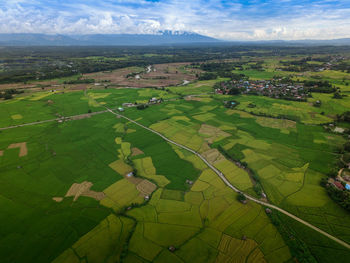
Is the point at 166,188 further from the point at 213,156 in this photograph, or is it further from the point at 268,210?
the point at 268,210

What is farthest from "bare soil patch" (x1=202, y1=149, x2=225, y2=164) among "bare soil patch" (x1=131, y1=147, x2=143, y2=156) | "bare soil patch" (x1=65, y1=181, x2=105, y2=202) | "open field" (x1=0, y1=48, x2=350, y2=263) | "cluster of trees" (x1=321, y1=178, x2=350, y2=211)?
"bare soil patch" (x1=65, y1=181, x2=105, y2=202)

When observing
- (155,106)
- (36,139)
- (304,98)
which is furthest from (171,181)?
(304,98)

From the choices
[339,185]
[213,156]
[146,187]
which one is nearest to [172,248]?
[146,187]

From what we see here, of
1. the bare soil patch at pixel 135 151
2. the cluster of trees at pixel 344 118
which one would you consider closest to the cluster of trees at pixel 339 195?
the bare soil patch at pixel 135 151

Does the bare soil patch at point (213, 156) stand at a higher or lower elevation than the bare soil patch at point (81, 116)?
higher

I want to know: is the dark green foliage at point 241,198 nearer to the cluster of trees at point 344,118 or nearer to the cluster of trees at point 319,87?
the cluster of trees at point 344,118

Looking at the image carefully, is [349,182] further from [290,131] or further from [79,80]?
[79,80]

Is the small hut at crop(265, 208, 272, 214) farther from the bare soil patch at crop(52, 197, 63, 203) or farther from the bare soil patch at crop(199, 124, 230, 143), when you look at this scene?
the bare soil patch at crop(52, 197, 63, 203)

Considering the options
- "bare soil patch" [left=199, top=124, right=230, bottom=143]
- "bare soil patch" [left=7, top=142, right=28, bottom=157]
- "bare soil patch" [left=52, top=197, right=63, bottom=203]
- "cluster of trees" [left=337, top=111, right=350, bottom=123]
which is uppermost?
"cluster of trees" [left=337, top=111, right=350, bottom=123]
